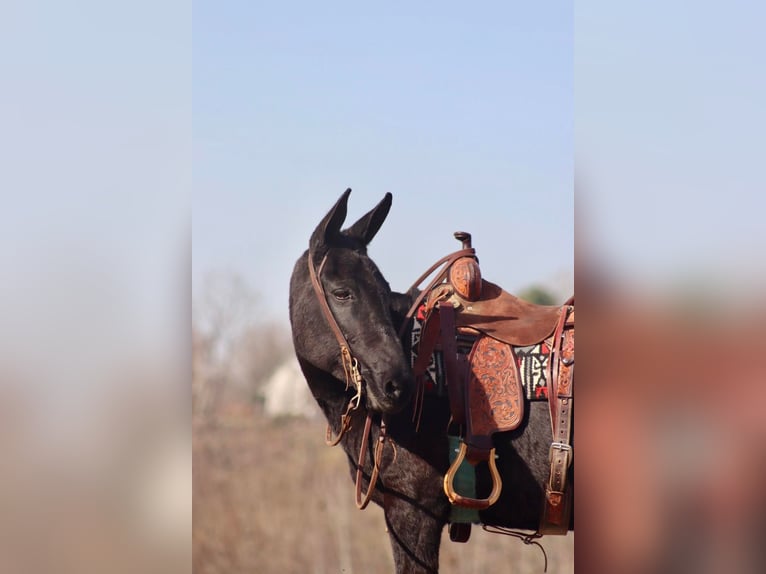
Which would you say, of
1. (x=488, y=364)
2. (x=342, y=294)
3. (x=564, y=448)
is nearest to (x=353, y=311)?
(x=342, y=294)

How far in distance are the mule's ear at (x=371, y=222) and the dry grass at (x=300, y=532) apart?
3867 millimetres

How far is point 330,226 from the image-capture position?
3.87m

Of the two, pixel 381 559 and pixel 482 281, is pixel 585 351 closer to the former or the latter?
pixel 482 281

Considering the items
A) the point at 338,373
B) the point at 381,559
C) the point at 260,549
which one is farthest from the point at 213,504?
the point at 338,373

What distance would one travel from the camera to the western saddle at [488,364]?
3697 mm

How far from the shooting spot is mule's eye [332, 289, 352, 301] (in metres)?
3.76

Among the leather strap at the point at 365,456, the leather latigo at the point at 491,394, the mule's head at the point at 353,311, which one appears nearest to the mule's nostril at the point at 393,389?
the mule's head at the point at 353,311

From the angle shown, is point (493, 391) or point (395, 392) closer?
point (395, 392)

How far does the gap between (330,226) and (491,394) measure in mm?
1093

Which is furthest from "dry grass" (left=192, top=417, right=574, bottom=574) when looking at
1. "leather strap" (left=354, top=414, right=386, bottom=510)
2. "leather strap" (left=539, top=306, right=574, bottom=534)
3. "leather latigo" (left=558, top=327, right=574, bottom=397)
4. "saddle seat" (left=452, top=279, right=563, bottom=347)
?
"leather latigo" (left=558, top=327, right=574, bottom=397)

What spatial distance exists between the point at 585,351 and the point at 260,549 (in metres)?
9.93

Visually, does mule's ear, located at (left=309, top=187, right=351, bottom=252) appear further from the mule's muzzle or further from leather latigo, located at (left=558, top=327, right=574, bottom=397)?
leather latigo, located at (left=558, top=327, right=574, bottom=397)

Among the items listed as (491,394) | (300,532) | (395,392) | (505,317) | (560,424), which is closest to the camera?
(395,392)

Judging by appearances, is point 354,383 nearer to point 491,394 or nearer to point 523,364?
point 491,394
